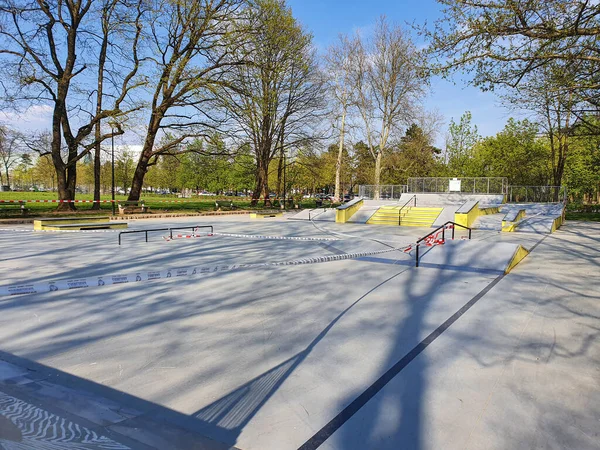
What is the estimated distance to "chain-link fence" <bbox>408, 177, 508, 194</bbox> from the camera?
31.7 meters

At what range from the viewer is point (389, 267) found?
9312mm

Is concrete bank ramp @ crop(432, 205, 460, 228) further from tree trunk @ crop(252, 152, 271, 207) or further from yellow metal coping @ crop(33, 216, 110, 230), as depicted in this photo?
tree trunk @ crop(252, 152, 271, 207)

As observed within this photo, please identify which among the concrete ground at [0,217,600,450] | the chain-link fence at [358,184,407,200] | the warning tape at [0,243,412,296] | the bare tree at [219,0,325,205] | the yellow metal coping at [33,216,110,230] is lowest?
the concrete ground at [0,217,600,450]

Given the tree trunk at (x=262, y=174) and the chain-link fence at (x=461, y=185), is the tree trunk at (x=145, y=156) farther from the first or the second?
the chain-link fence at (x=461, y=185)

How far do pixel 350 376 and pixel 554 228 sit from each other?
793 inches

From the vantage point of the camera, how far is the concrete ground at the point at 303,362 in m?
2.89

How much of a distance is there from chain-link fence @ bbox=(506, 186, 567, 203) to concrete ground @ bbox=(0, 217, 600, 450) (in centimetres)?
2732

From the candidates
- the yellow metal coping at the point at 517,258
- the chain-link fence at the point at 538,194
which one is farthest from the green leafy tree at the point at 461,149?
the yellow metal coping at the point at 517,258

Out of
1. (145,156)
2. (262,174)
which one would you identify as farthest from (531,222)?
(145,156)

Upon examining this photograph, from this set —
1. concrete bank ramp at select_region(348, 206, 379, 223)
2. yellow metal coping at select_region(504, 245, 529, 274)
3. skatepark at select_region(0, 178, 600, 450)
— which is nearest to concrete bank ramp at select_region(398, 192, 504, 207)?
concrete bank ramp at select_region(348, 206, 379, 223)

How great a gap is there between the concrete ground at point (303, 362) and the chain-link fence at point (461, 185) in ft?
85.2

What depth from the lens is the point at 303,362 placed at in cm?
414

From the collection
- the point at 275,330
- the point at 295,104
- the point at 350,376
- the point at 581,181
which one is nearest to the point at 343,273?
the point at 275,330

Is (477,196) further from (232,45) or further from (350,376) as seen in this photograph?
(350,376)
